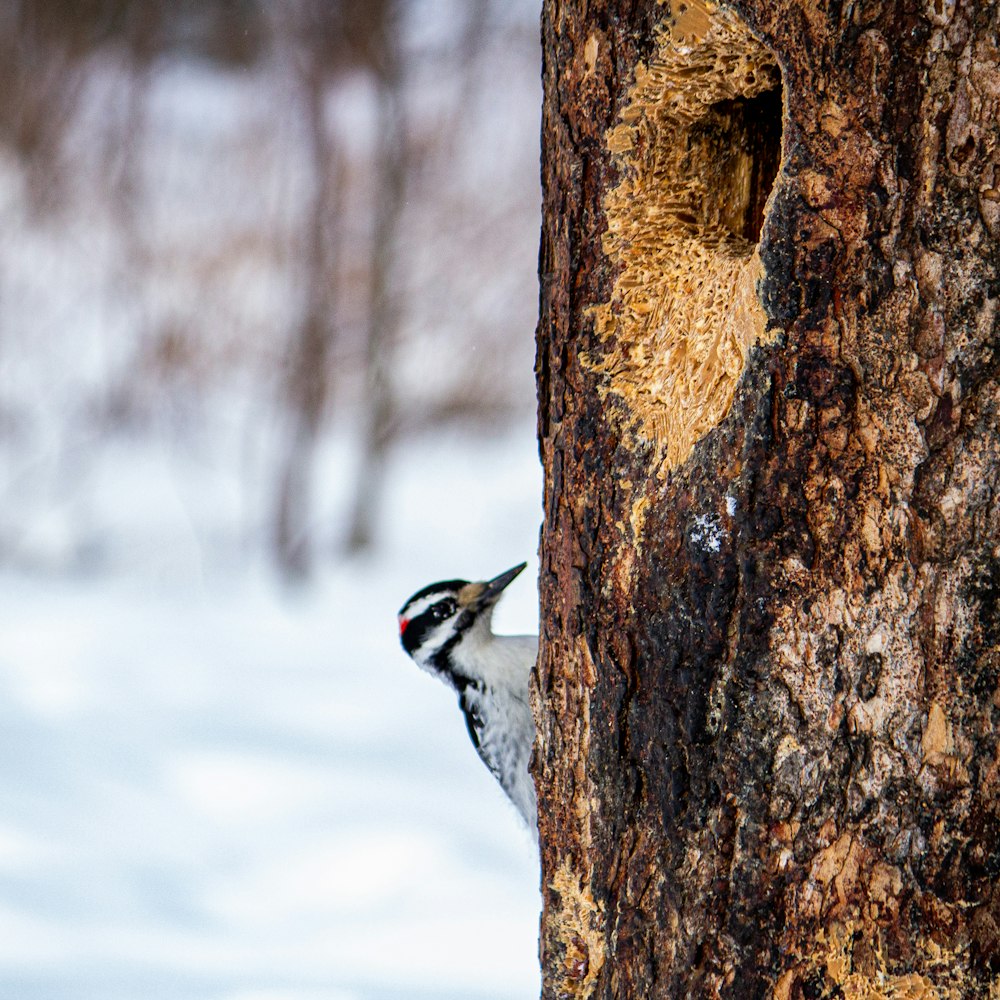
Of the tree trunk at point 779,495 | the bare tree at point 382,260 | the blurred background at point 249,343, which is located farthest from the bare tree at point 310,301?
the tree trunk at point 779,495

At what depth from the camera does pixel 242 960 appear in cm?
321

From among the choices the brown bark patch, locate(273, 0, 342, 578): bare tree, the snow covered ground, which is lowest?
the snow covered ground

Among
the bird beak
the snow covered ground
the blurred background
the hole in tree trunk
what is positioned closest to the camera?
the hole in tree trunk

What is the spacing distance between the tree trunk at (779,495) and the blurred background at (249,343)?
135 inches

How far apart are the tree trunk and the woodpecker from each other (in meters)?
1.33

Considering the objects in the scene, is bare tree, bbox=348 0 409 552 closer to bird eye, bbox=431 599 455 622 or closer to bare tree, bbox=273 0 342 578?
bare tree, bbox=273 0 342 578

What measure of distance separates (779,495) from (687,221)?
0.50 m

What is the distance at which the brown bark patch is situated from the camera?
1588 millimetres

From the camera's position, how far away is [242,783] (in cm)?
455

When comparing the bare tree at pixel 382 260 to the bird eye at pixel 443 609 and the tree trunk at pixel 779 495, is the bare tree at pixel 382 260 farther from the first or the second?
the tree trunk at pixel 779 495

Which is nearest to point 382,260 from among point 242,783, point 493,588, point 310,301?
point 310,301

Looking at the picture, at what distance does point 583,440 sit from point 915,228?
0.58m

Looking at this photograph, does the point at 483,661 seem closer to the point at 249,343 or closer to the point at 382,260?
the point at 382,260

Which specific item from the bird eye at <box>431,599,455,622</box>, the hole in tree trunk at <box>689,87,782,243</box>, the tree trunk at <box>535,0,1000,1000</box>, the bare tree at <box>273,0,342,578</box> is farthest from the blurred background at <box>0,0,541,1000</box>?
the hole in tree trunk at <box>689,87,782,243</box>
